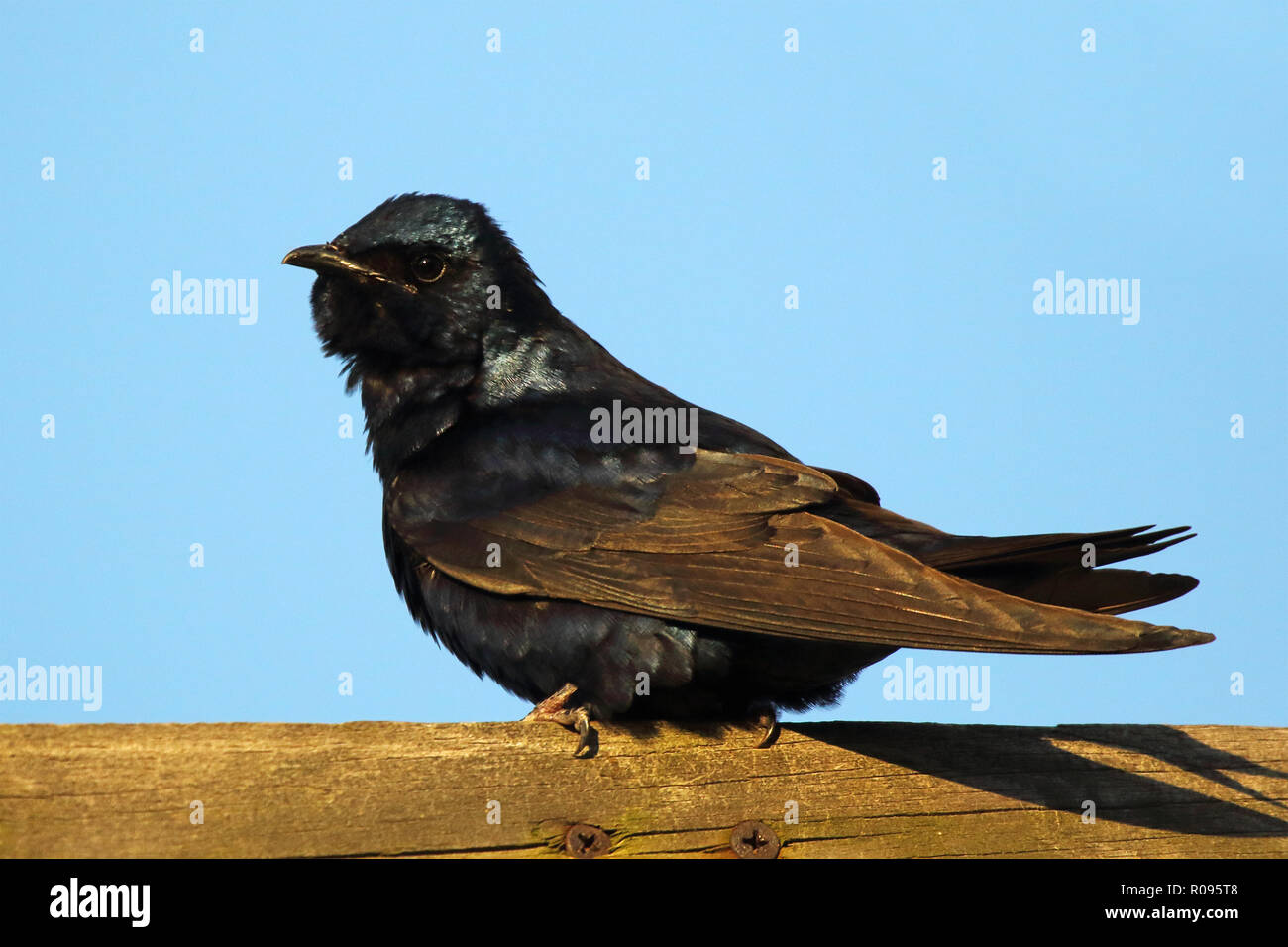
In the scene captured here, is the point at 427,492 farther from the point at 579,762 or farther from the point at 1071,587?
the point at 1071,587

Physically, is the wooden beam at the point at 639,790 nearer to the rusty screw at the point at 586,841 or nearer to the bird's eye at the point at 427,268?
the rusty screw at the point at 586,841

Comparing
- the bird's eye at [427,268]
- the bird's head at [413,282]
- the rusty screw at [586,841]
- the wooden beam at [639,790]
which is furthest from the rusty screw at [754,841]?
the bird's eye at [427,268]

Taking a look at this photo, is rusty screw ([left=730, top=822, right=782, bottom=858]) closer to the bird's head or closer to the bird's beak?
the bird's head

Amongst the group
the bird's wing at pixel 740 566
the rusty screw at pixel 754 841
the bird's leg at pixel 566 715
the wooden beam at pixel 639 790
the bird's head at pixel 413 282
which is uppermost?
the bird's head at pixel 413 282

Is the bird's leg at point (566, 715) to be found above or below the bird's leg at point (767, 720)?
above

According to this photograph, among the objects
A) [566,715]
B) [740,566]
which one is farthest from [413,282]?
[566,715]

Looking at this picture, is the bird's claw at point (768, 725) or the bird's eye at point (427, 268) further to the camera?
the bird's eye at point (427, 268)

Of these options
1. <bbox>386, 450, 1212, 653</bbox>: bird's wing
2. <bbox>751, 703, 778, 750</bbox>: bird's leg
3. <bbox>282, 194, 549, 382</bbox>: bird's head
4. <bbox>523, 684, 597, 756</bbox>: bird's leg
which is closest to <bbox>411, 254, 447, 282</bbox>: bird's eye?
<bbox>282, 194, 549, 382</bbox>: bird's head

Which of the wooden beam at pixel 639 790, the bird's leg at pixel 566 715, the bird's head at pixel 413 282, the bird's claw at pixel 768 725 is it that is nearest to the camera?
the wooden beam at pixel 639 790
